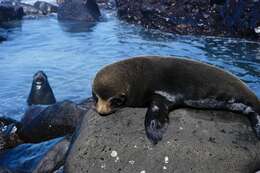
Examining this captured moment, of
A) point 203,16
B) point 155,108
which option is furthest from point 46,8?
point 155,108

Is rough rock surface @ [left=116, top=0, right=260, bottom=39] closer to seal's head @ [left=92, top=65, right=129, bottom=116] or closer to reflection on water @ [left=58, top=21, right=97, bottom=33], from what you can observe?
reflection on water @ [left=58, top=21, right=97, bottom=33]

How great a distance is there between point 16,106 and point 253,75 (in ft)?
20.6

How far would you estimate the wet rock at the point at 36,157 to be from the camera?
7.40m

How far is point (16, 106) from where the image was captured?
1163 cm

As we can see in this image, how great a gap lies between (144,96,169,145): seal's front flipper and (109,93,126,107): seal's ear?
0.33m

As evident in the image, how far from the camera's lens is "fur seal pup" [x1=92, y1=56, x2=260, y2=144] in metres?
5.82

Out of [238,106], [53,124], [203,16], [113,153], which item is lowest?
[53,124]

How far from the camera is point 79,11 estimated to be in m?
23.8

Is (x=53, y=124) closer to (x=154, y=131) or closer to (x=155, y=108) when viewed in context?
(x=155, y=108)

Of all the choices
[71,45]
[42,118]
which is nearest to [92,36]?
[71,45]

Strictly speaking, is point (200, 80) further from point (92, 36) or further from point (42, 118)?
point (92, 36)

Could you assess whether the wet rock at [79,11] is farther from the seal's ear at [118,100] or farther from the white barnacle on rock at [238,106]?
the white barnacle on rock at [238,106]

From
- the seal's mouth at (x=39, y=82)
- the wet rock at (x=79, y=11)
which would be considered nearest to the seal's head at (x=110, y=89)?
the seal's mouth at (x=39, y=82)

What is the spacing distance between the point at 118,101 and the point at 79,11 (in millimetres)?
18446
